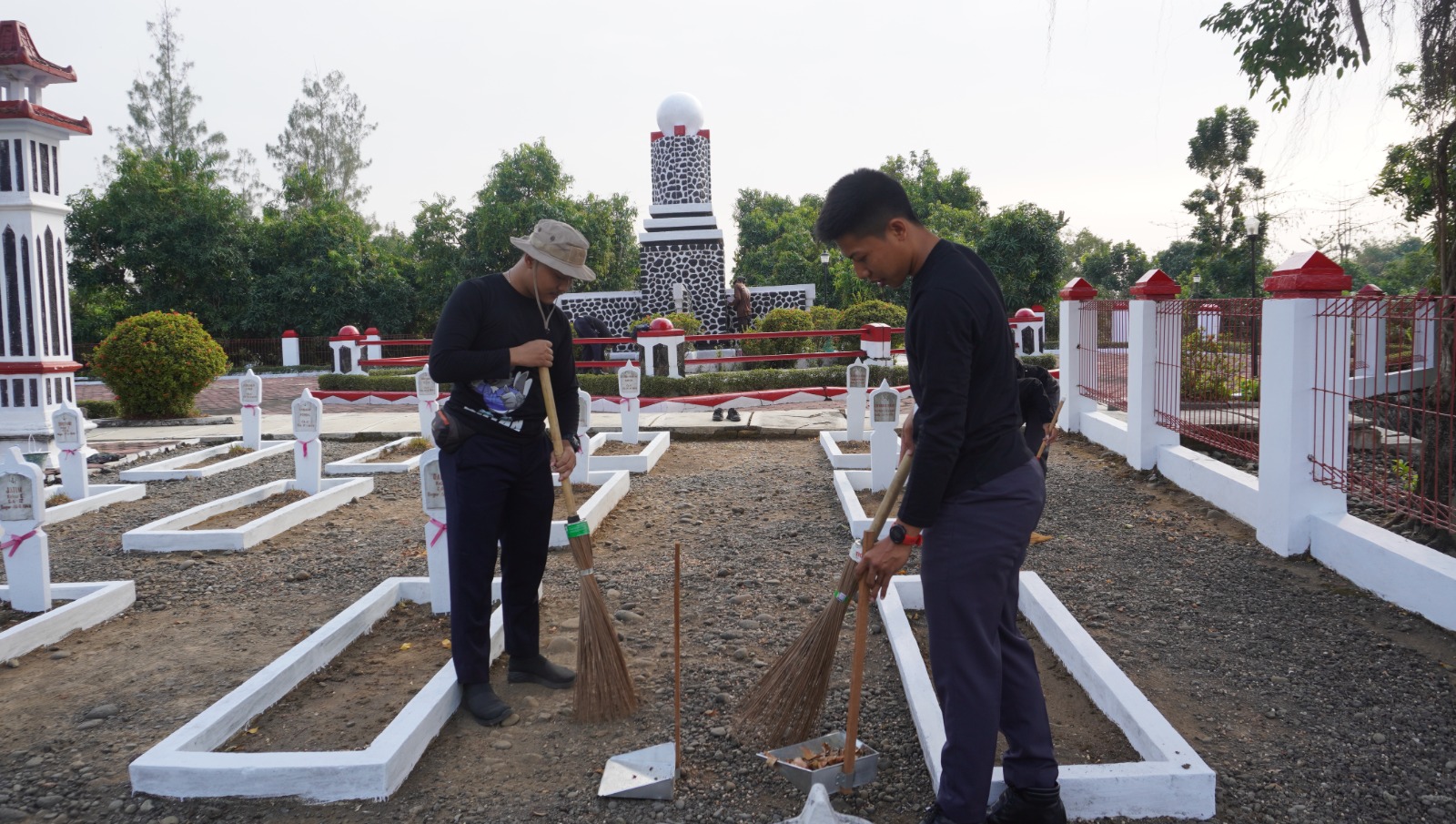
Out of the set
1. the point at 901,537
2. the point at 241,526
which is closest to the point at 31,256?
the point at 241,526

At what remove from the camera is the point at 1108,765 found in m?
3.02

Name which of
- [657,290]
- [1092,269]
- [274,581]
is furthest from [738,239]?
[274,581]

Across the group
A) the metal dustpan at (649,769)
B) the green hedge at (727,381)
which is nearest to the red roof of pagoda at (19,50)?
the green hedge at (727,381)

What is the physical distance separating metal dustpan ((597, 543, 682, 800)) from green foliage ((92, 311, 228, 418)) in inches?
A: 495

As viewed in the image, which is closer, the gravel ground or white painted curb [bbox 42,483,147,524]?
the gravel ground

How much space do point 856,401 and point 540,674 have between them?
21.5ft

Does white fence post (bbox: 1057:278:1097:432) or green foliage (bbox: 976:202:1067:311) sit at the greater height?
green foliage (bbox: 976:202:1067:311)

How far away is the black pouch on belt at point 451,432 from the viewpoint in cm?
357

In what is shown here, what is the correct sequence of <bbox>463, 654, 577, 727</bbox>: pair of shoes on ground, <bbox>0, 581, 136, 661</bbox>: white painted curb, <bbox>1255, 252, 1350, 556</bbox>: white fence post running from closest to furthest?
<bbox>463, 654, 577, 727</bbox>: pair of shoes on ground < <bbox>0, 581, 136, 661</bbox>: white painted curb < <bbox>1255, 252, 1350, 556</bbox>: white fence post

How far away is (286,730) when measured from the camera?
3625 mm

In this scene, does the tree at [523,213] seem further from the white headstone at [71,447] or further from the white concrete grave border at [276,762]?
the white concrete grave border at [276,762]

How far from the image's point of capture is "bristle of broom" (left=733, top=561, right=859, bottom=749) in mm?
3229

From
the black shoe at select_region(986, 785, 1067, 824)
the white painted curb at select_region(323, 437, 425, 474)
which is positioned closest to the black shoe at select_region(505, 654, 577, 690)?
the black shoe at select_region(986, 785, 1067, 824)

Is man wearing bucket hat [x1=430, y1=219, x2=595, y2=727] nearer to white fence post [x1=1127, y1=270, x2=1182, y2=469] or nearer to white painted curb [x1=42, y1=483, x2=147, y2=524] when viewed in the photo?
white painted curb [x1=42, y1=483, x2=147, y2=524]
